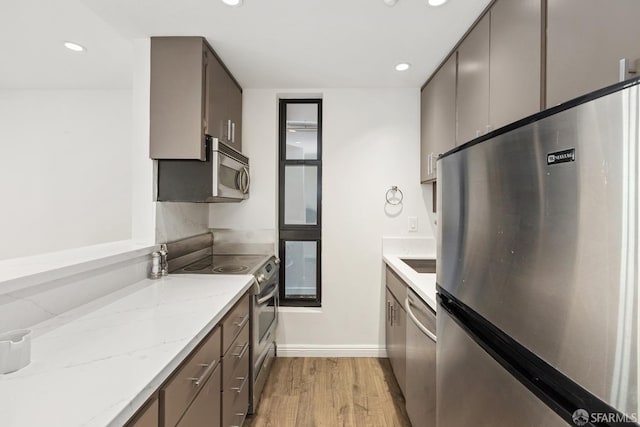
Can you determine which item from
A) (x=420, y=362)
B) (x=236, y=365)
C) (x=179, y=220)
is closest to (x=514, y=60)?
(x=420, y=362)

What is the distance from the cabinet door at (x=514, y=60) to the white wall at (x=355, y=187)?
1.23m

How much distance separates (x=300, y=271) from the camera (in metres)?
2.93

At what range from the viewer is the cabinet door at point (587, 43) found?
31.6 inches

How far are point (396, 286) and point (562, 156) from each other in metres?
1.76

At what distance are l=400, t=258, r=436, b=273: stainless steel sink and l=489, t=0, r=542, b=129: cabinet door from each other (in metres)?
1.17

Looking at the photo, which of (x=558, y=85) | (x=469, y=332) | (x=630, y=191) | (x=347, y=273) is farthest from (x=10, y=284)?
(x=347, y=273)

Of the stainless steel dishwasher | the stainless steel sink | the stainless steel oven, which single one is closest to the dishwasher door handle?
the stainless steel dishwasher

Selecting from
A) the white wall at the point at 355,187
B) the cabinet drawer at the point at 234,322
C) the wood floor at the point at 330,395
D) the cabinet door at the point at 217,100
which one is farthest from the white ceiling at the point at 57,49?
the wood floor at the point at 330,395

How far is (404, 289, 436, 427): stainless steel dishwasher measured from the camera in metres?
Result: 1.38

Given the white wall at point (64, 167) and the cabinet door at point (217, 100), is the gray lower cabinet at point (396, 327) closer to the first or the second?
the cabinet door at point (217, 100)

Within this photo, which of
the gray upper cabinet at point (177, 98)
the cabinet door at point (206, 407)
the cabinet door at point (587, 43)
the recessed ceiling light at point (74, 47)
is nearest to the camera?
the cabinet door at point (587, 43)

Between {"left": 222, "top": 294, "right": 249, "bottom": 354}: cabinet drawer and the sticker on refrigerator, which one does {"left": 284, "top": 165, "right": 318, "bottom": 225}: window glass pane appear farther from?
the sticker on refrigerator

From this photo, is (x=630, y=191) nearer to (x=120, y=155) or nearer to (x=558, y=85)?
(x=558, y=85)

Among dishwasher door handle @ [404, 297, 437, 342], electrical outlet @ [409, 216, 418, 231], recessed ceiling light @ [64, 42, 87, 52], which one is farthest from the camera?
electrical outlet @ [409, 216, 418, 231]
